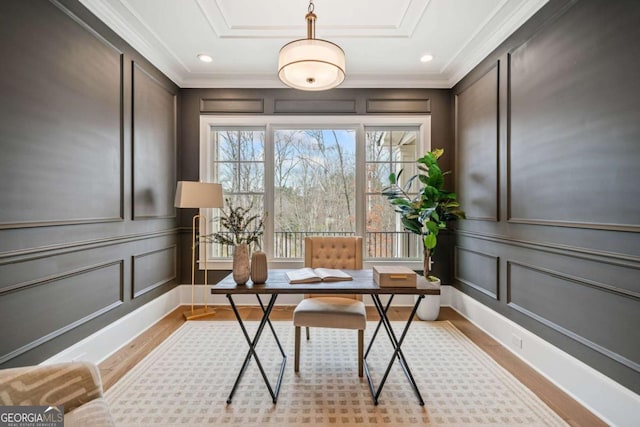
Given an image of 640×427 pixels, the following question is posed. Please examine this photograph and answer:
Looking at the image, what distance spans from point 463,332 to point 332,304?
1602 millimetres

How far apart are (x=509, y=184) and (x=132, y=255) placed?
355 cm

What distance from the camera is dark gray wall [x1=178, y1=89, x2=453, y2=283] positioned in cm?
385

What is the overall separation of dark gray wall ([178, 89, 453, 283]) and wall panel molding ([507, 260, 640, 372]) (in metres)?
1.19

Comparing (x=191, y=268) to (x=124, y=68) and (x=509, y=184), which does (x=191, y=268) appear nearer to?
(x=124, y=68)

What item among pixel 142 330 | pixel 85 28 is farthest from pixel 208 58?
pixel 142 330

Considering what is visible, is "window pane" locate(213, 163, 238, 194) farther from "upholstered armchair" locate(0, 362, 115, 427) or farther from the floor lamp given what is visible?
"upholstered armchair" locate(0, 362, 115, 427)

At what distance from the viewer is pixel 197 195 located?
3.23m

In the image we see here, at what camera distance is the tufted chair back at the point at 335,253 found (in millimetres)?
2709

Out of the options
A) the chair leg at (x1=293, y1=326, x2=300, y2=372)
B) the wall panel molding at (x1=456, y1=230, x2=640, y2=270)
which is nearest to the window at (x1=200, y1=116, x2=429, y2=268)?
the wall panel molding at (x1=456, y1=230, x2=640, y2=270)

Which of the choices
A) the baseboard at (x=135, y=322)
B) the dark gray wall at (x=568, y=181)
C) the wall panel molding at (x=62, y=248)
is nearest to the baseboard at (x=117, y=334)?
the baseboard at (x=135, y=322)

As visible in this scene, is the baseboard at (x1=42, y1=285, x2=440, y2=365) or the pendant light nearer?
the pendant light

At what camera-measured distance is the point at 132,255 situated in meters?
2.91

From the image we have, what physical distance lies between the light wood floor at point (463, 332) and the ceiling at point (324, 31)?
9.12 feet

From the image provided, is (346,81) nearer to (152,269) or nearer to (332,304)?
(332,304)
